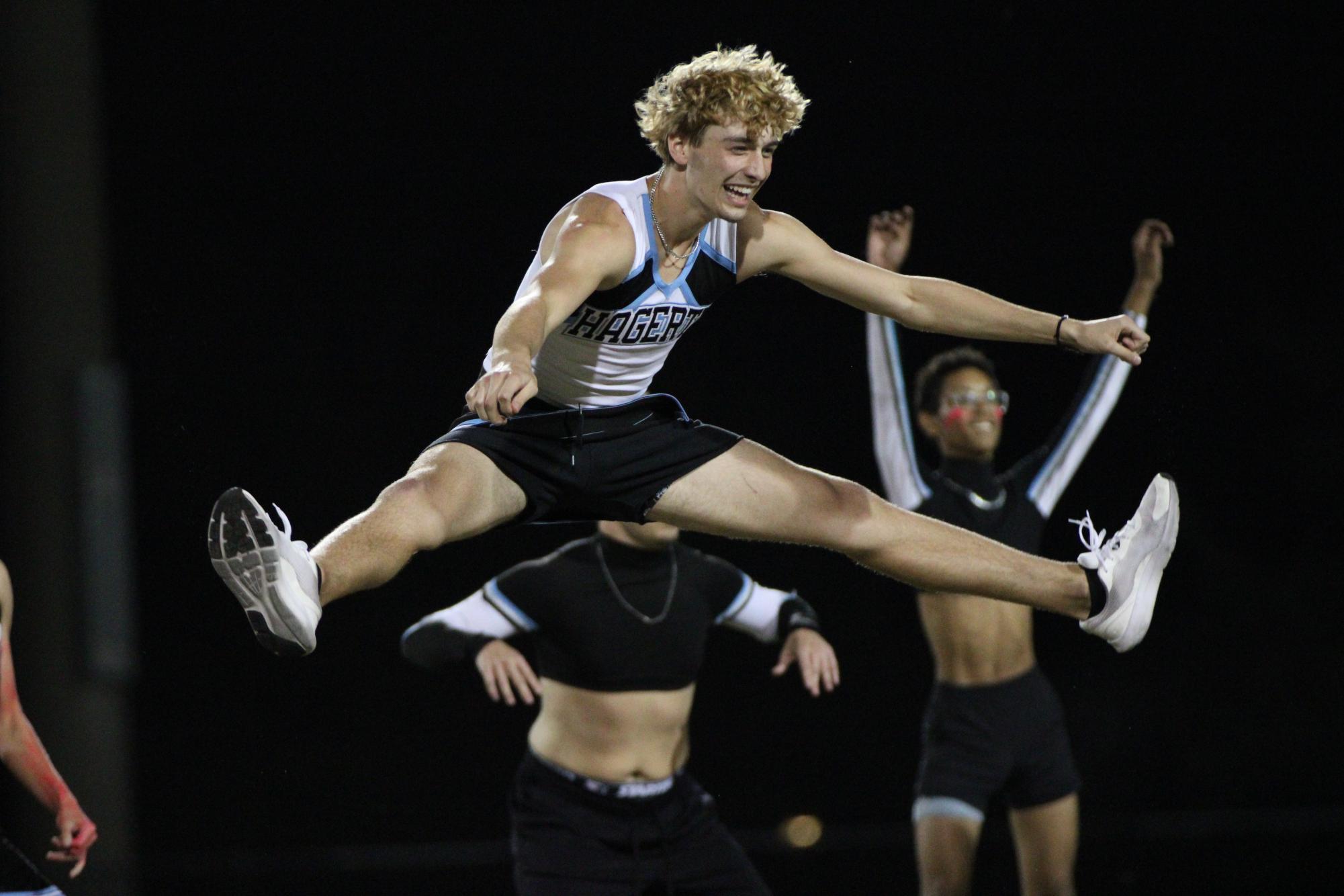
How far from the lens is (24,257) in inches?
198

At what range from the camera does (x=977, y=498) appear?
402cm

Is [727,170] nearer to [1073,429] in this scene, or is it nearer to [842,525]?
[842,525]

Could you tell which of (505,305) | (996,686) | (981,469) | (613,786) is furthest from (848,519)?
(505,305)

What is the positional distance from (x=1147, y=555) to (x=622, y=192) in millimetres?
1211

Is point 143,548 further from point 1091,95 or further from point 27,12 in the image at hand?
point 1091,95

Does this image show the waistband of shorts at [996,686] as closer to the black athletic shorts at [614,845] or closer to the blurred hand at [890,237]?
the black athletic shorts at [614,845]

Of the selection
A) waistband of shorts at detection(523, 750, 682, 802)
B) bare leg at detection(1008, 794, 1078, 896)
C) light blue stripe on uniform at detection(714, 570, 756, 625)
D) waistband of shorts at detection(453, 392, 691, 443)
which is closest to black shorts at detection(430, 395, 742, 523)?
waistband of shorts at detection(453, 392, 691, 443)

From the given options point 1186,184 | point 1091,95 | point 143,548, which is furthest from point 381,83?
point 1186,184

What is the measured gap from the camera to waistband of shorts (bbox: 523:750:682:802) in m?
3.21

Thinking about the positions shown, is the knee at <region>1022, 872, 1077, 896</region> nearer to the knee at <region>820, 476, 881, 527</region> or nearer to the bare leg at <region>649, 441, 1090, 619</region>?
the bare leg at <region>649, 441, 1090, 619</region>

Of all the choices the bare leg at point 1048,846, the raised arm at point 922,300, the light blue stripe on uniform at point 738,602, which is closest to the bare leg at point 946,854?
the bare leg at point 1048,846

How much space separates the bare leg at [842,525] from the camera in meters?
2.72

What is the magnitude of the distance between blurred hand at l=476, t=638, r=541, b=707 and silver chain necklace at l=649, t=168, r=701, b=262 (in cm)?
84

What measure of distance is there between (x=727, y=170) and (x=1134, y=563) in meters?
1.08
